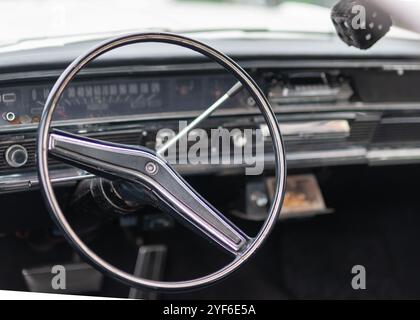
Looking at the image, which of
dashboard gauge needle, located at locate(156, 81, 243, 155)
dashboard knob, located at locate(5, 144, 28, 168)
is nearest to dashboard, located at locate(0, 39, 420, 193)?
dashboard knob, located at locate(5, 144, 28, 168)

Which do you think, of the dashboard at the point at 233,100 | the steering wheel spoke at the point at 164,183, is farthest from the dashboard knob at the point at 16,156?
the steering wheel spoke at the point at 164,183

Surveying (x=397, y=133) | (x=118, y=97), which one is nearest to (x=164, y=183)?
(x=118, y=97)

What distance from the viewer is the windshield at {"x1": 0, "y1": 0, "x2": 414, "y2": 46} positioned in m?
2.39

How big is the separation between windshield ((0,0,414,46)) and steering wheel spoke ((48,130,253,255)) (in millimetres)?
729

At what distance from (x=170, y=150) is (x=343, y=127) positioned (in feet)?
2.25

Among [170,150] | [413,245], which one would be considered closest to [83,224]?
[170,150]

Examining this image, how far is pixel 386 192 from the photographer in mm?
2889

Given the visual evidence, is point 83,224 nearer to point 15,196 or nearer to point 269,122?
point 15,196

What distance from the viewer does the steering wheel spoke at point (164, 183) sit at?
1.64 metres

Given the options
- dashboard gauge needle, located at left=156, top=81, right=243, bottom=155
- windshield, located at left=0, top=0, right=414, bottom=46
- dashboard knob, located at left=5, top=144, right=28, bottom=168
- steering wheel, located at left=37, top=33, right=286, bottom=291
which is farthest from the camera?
windshield, located at left=0, top=0, right=414, bottom=46

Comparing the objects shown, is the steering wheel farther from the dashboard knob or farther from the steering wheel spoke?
the dashboard knob

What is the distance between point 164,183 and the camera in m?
1.67

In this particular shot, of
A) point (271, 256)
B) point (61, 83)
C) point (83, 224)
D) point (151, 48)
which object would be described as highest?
point (151, 48)
